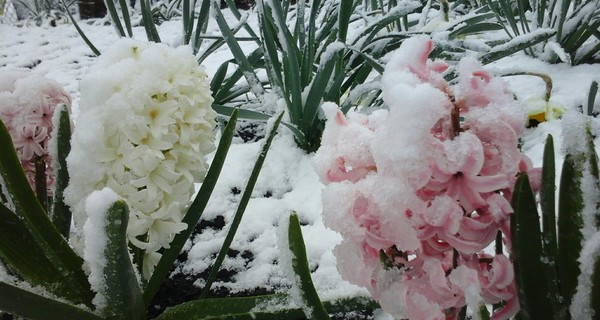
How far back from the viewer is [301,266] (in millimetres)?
560

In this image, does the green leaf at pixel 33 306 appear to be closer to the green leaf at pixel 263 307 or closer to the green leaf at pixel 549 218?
the green leaf at pixel 263 307

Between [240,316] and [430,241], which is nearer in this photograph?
[430,241]

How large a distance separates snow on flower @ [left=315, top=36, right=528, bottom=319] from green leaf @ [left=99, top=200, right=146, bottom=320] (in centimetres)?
27

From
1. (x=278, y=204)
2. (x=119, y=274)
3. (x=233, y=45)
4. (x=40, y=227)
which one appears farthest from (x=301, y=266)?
(x=233, y=45)

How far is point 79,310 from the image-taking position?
0.71m

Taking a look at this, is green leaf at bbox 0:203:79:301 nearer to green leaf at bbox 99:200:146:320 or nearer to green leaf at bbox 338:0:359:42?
green leaf at bbox 99:200:146:320

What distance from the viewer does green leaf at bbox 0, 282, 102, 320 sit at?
0.62 metres

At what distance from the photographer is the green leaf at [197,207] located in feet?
2.70

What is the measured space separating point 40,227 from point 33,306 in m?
0.15

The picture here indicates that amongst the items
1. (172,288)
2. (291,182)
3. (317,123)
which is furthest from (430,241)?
(317,123)

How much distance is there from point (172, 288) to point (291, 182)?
21.7 inches

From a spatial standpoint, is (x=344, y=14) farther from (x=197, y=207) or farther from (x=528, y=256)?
(x=528, y=256)

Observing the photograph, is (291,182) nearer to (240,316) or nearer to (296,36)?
(296,36)

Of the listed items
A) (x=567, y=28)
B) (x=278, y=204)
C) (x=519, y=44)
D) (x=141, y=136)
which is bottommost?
(x=278, y=204)
